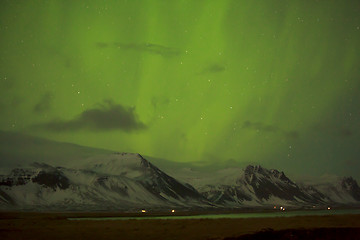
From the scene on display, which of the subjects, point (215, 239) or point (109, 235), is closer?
point (215, 239)

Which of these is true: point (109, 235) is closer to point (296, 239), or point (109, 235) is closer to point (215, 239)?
point (215, 239)

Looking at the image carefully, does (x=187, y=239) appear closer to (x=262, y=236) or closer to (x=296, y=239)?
(x=262, y=236)

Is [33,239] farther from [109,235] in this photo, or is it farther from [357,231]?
[357,231]

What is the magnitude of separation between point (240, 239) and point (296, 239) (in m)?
6.81

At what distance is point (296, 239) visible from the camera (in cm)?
5547

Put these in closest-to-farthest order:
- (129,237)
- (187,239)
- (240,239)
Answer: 1. (240,239)
2. (187,239)
3. (129,237)

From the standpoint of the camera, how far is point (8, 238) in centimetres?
6125

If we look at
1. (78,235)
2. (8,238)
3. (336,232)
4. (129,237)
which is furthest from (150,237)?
(336,232)

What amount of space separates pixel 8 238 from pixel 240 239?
3079 cm

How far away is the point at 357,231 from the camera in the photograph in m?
63.4

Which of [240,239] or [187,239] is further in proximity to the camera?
[187,239]

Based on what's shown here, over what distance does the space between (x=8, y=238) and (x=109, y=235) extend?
46.0 ft

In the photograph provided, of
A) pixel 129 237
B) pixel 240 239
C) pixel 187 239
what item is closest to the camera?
pixel 240 239

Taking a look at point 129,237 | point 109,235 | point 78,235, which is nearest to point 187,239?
point 129,237
